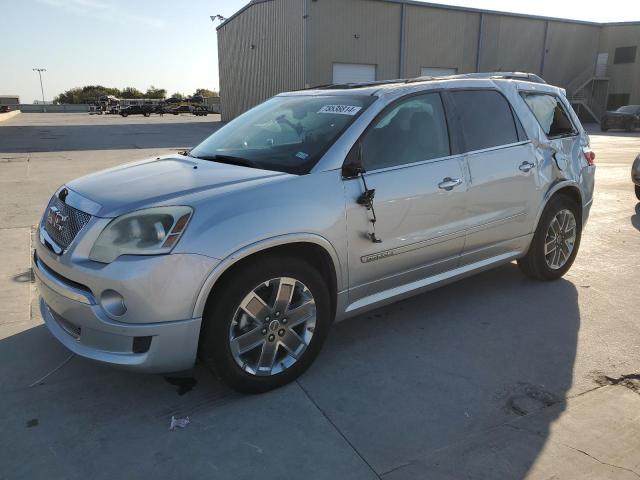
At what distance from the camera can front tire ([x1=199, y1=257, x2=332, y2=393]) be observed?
2.73m

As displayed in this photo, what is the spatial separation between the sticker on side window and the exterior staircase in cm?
4015

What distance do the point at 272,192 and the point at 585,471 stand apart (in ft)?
6.82

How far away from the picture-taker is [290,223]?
9.32 feet

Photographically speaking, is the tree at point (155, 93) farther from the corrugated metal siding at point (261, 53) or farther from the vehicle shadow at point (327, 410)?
the vehicle shadow at point (327, 410)

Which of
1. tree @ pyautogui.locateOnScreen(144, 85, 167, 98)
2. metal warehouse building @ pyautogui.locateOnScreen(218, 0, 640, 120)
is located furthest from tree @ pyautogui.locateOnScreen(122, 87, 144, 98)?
metal warehouse building @ pyautogui.locateOnScreen(218, 0, 640, 120)

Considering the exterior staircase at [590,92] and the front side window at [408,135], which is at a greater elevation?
the exterior staircase at [590,92]

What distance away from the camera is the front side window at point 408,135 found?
10.9 feet

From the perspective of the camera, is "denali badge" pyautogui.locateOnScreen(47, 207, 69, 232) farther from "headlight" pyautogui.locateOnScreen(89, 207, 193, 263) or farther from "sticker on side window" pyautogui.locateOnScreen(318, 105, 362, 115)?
"sticker on side window" pyautogui.locateOnScreen(318, 105, 362, 115)

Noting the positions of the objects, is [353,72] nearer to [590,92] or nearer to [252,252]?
[590,92]

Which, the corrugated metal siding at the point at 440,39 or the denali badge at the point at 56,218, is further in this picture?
the corrugated metal siding at the point at 440,39

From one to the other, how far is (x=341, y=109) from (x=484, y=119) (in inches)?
50.2

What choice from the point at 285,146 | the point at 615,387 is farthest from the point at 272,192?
the point at 615,387

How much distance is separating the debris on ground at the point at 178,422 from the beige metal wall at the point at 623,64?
45.9 meters

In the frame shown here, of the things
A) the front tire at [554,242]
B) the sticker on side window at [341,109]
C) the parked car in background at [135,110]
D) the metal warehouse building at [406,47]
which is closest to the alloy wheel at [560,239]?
the front tire at [554,242]
